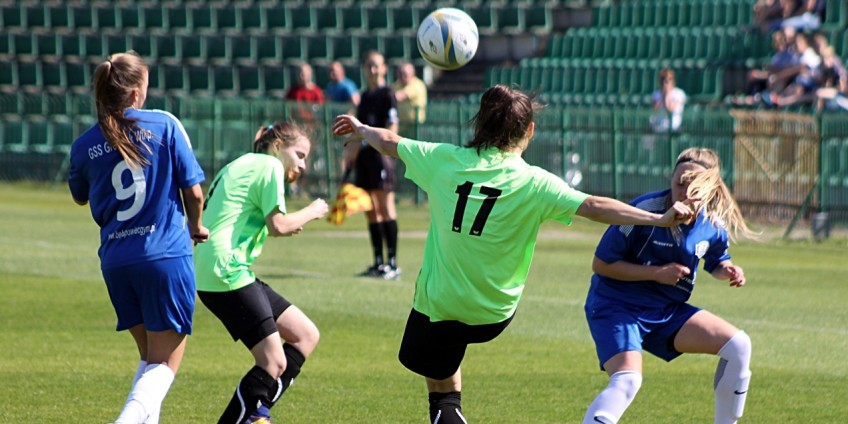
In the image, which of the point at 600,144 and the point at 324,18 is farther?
the point at 324,18

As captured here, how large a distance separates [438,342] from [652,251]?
121cm

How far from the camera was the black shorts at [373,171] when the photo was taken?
46.3 ft

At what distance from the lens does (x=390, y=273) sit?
14.3 metres

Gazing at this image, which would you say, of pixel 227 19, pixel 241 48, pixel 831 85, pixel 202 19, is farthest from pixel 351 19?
pixel 831 85

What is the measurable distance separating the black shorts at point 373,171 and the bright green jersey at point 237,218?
6968 mm

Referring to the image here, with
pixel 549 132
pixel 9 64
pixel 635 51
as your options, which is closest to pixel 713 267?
pixel 549 132

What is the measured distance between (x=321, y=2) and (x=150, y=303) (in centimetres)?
2624

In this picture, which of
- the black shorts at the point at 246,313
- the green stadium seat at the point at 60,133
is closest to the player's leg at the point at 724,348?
the black shorts at the point at 246,313

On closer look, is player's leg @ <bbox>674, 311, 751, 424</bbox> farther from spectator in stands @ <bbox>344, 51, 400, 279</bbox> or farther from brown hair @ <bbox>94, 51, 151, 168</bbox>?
spectator in stands @ <bbox>344, 51, 400, 279</bbox>

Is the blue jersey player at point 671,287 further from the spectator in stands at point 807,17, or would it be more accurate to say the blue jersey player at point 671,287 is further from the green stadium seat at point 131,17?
the green stadium seat at point 131,17

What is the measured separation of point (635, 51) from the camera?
Answer: 2623cm

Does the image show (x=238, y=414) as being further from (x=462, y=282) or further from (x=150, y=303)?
(x=462, y=282)

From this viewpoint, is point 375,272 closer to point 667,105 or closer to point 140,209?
point 140,209

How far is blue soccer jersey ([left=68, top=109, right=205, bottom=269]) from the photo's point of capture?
617 cm
